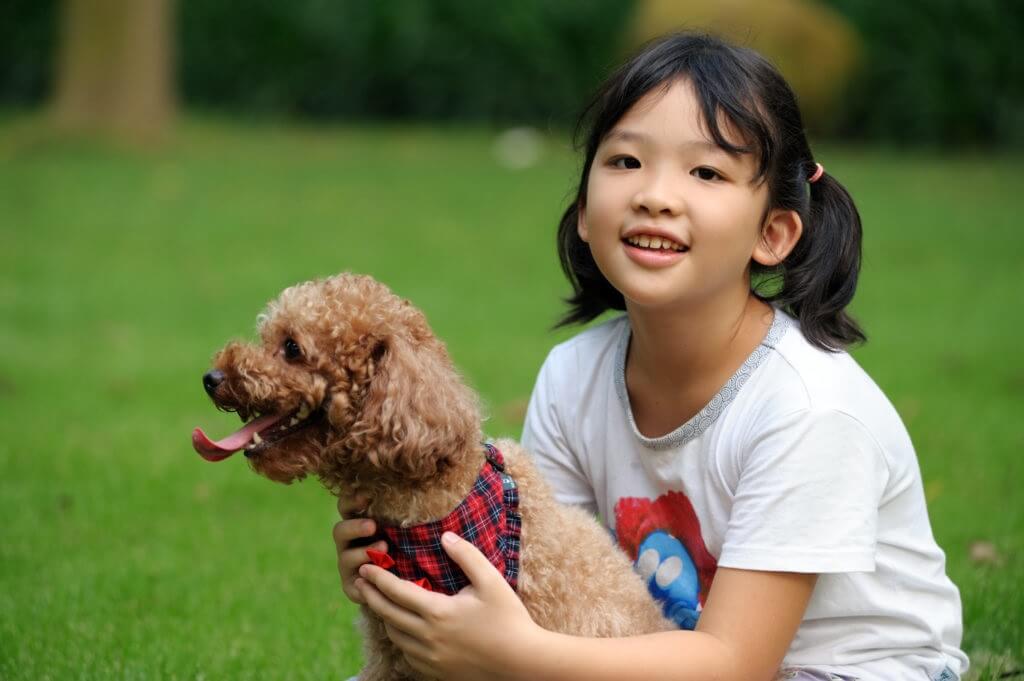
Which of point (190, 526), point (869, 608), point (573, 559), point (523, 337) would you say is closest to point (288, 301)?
point (573, 559)

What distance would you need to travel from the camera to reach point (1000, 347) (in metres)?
8.22

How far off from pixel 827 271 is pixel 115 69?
13.0 metres

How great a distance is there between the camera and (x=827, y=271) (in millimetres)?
3205

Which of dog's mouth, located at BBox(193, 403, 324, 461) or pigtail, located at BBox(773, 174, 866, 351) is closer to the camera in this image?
dog's mouth, located at BBox(193, 403, 324, 461)

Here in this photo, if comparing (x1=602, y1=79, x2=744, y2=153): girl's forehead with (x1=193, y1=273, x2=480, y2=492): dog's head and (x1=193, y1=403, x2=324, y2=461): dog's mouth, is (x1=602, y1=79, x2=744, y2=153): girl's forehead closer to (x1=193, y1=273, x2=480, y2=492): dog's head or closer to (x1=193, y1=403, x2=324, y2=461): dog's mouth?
(x1=193, y1=273, x2=480, y2=492): dog's head

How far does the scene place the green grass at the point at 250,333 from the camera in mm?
4156

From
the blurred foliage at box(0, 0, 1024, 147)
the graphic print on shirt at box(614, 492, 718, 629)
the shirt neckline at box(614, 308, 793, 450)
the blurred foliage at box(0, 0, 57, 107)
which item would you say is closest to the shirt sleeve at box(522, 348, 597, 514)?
the graphic print on shirt at box(614, 492, 718, 629)

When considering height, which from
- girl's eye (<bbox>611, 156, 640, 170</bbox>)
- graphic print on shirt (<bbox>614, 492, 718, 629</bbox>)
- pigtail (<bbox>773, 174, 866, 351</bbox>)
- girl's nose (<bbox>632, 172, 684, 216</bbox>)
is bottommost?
graphic print on shirt (<bbox>614, 492, 718, 629</bbox>)

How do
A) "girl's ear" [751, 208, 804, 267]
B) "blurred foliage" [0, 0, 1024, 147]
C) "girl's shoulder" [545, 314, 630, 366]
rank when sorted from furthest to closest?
"blurred foliage" [0, 0, 1024, 147], "girl's shoulder" [545, 314, 630, 366], "girl's ear" [751, 208, 804, 267]

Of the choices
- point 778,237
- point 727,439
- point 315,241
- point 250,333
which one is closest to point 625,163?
point 778,237

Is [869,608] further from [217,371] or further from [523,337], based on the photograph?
[523,337]

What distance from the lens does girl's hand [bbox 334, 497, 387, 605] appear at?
2793mm

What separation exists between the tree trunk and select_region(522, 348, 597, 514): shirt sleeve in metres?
12.2

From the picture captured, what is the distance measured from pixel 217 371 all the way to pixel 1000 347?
21.9ft
